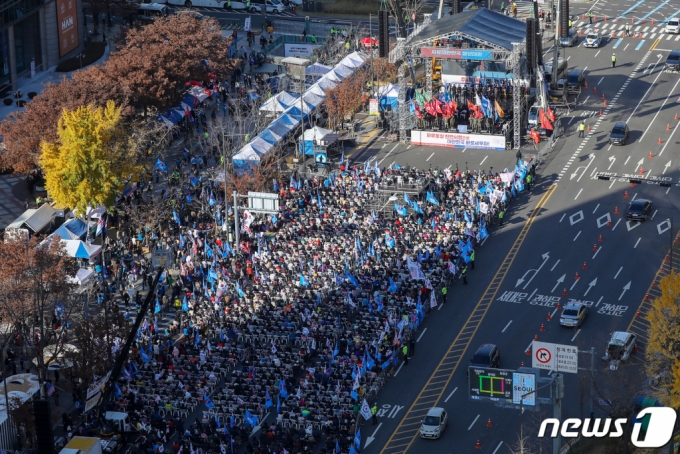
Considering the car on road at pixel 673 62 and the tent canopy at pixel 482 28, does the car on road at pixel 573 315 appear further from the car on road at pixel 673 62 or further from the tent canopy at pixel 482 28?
the car on road at pixel 673 62

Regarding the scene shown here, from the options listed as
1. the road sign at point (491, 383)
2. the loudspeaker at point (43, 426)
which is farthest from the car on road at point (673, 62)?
the loudspeaker at point (43, 426)

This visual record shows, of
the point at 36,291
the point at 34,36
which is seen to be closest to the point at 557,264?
the point at 36,291

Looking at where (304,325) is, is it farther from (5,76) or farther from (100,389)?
(5,76)

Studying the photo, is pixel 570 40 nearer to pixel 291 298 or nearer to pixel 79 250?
pixel 291 298

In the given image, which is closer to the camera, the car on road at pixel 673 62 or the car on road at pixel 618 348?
the car on road at pixel 618 348

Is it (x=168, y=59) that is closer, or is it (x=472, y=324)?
(x=472, y=324)

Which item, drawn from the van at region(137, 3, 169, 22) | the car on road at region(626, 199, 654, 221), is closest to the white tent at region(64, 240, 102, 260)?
the car on road at region(626, 199, 654, 221)

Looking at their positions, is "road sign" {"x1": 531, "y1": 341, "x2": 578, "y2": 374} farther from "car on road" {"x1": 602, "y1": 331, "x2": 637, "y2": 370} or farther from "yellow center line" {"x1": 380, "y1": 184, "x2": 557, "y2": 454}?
"car on road" {"x1": 602, "y1": 331, "x2": 637, "y2": 370}
